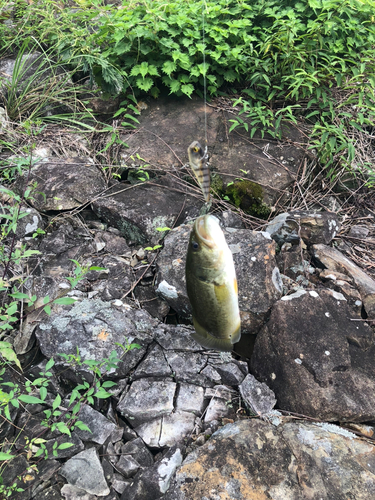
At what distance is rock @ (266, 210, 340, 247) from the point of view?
12.6 ft

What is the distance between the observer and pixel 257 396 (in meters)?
2.71

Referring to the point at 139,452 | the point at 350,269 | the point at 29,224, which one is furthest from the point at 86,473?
the point at 350,269

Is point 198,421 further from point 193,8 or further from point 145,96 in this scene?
point 193,8

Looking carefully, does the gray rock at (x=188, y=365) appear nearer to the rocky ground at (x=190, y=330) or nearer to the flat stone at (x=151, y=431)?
the rocky ground at (x=190, y=330)

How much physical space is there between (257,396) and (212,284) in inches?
58.4

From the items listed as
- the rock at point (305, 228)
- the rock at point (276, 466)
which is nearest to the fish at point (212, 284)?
the rock at point (276, 466)

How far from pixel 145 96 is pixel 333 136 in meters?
2.60

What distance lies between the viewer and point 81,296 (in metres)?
3.33

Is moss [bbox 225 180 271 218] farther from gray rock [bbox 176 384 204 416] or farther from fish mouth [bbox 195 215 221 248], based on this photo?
fish mouth [bbox 195 215 221 248]

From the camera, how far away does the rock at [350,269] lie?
3297 mm

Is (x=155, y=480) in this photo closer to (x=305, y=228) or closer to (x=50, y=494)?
(x=50, y=494)

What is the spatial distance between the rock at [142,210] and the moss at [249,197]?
478mm

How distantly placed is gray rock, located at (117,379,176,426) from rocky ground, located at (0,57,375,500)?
0.01 metres

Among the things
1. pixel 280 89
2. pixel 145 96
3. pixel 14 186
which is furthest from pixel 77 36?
pixel 280 89
